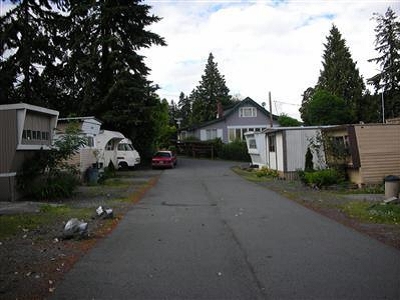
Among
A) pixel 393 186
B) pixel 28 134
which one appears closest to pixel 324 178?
pixel 393 186

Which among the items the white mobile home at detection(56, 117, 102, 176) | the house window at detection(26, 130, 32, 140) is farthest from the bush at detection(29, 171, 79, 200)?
the white mobile home at detection(56, 117, 102, 176)

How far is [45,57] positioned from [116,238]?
95.7 feet

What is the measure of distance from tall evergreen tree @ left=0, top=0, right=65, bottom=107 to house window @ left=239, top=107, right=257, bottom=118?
32267 millimetres

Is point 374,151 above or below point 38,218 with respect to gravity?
above

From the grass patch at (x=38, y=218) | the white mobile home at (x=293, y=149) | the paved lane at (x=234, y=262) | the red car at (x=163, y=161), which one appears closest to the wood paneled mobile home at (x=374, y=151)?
→ the white mobile home at (x=293, y=149)

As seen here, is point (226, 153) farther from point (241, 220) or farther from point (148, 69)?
point (241, 220)

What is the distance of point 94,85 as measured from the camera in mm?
38750

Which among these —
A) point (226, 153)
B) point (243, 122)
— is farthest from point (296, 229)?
point (243, 122)

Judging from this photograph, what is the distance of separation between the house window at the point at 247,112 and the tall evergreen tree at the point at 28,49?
106ft

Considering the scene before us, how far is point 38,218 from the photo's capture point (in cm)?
1244

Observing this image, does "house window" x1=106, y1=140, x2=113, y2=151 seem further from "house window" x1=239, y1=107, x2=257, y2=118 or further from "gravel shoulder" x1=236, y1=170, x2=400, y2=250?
"house window" x1=239, y1=107, x2=257, y2=118

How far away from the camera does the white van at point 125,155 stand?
3838cm

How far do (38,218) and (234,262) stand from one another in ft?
22.6

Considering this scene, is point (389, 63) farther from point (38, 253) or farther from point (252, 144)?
point (38, 253)
